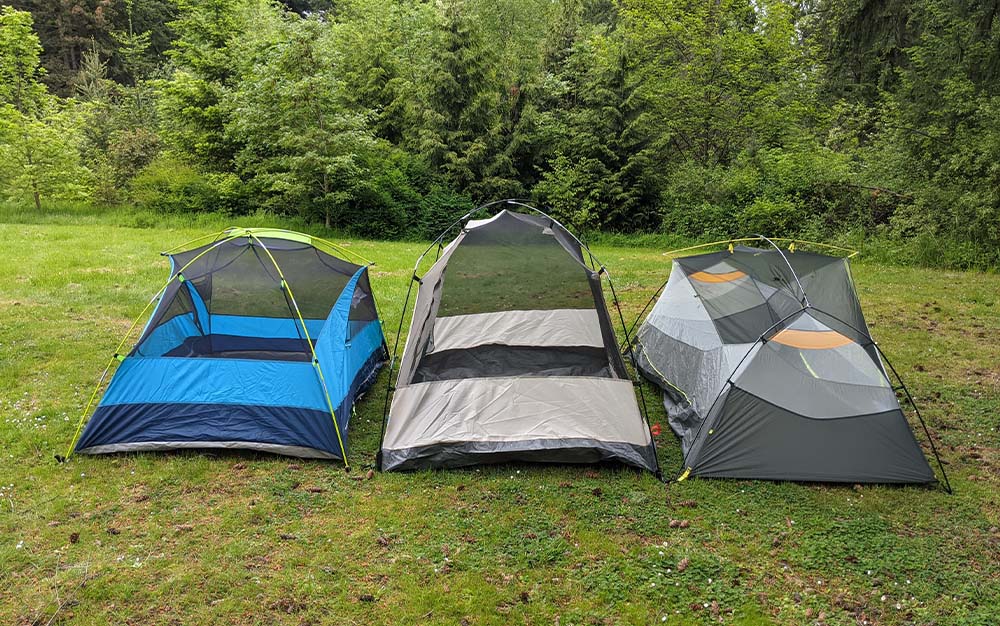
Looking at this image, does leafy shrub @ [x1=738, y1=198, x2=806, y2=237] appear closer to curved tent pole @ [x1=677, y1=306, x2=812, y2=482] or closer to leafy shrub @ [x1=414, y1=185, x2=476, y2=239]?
leafy shrub @ [x1=414, y1=185, x2=476, y2=239]

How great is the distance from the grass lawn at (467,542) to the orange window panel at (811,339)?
103 centimetres

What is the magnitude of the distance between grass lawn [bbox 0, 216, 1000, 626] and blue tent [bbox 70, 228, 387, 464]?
0.69 ft

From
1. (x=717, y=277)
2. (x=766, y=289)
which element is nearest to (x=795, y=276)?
(x=766, y=289)

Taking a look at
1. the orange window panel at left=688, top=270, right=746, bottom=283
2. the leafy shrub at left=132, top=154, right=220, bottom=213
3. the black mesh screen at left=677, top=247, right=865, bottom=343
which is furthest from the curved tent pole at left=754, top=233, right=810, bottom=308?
the leafy shrub at left=132, top=154, right=220, bottom=213

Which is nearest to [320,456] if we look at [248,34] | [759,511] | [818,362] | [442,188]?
[759,511]

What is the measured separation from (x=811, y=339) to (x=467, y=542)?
114 inches

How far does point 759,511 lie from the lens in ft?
13.3

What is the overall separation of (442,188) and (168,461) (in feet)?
39.2

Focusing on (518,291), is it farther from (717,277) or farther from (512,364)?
(717,277)

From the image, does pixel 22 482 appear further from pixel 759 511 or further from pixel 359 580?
pixel 759 511

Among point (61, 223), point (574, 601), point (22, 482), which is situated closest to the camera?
point (574, 601)

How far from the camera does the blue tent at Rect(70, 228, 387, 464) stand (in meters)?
4.55

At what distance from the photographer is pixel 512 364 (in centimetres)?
572

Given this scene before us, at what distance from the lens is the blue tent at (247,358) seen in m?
4.55
